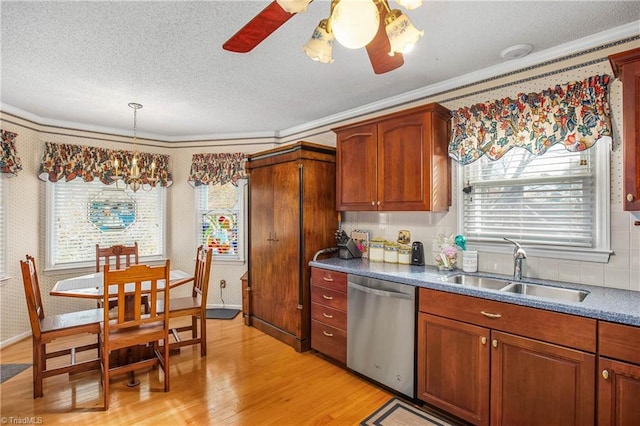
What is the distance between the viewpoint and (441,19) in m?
1.92

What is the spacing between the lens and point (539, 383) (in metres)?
1.77

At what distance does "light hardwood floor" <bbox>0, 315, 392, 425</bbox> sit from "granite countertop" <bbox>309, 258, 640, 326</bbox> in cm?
92

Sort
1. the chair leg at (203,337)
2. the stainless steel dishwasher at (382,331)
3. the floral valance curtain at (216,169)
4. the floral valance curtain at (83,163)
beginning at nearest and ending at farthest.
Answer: the stainless steel dishwasher at (382,331) < the chair leg at (203,337) < the floral valance curtain at (83,163) < the floral valance curtain at (216,169)

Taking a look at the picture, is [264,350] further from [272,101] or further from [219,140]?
[219,140]

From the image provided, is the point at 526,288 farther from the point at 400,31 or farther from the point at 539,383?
the point at 400,31

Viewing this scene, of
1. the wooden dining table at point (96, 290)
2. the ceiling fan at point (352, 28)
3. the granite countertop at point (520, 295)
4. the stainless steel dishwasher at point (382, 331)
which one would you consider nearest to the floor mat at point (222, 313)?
the wooden dining table at point (96, 290)

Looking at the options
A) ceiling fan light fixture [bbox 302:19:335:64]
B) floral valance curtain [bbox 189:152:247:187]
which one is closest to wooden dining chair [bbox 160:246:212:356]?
floral valance curtain [bbox 189:152:247:187]

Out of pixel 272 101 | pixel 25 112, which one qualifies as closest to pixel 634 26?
pixel 272 101

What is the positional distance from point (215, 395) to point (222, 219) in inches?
105

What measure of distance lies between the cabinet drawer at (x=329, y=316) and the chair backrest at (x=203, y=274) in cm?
103

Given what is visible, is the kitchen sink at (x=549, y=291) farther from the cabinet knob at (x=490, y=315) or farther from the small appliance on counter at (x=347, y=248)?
the small appliance on counter at (x=347, y=248)

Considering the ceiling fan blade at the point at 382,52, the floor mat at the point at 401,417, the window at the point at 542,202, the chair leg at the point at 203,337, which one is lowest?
the floor mat at the point at 401,417

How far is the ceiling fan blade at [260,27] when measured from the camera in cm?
118

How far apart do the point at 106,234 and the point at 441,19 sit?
444 centimetres
